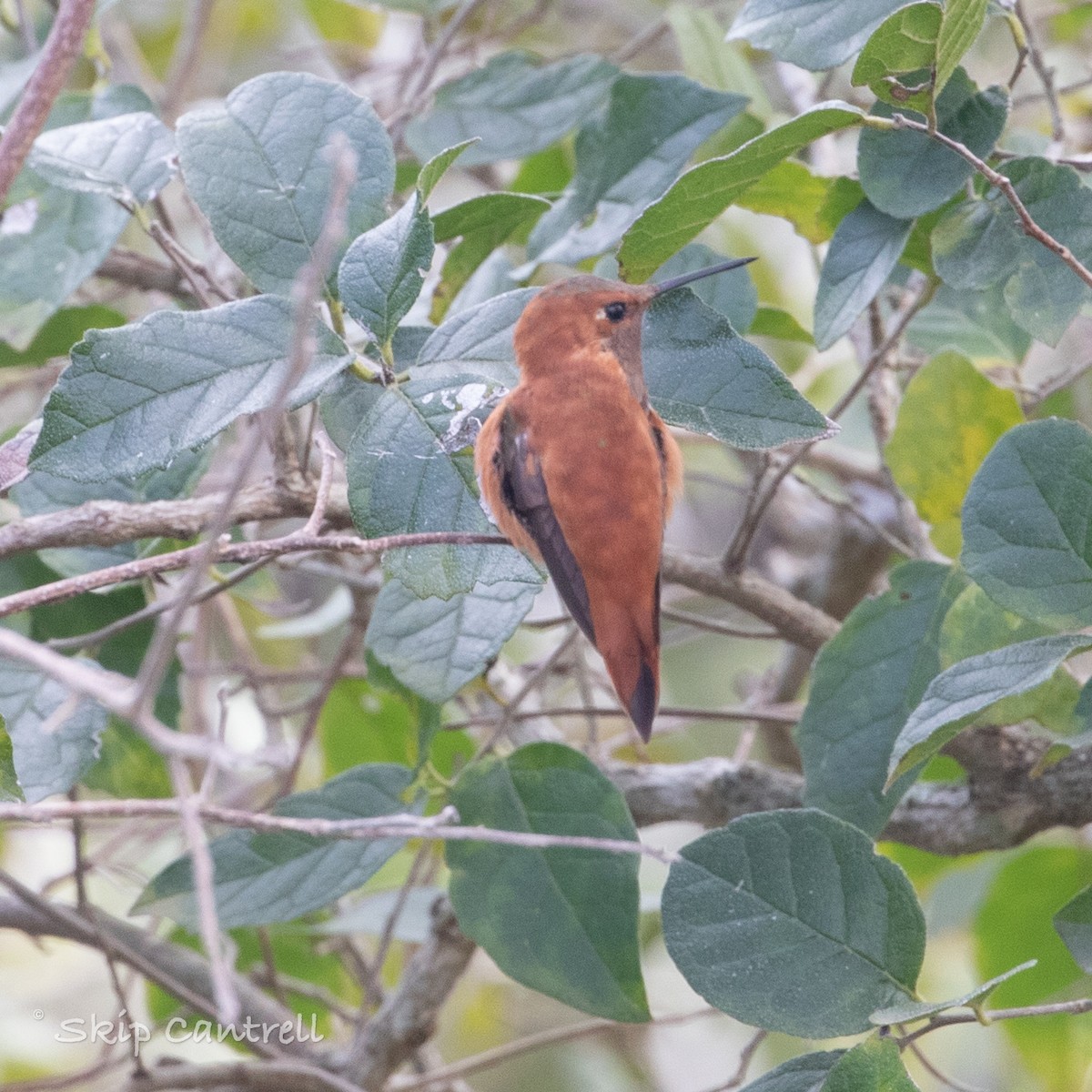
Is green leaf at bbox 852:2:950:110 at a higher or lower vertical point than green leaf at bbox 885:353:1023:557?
higher

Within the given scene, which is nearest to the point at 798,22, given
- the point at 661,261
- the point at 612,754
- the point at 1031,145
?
the point at 661,261

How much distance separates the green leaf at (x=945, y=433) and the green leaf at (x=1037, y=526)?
1.19 ft

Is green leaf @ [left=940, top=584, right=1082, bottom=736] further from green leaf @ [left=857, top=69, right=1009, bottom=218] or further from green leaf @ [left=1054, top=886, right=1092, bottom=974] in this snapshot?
green leaf @ [left=857, top=69, right=1009, bottom=218]

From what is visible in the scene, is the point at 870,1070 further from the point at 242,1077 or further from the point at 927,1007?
the point at 242,1077

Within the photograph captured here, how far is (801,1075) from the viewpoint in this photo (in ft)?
4.09

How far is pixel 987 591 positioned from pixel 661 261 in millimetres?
514

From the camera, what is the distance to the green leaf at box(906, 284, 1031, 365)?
2016mm

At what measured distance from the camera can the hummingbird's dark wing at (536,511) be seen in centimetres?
157

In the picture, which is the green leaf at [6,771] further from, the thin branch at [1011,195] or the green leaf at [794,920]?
the thin branch at [1011,195]

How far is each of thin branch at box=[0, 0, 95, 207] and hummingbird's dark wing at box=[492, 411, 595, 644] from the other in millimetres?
747

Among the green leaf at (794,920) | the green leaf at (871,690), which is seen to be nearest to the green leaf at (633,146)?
the green leaf at (871,690)

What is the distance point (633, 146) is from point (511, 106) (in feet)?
1.10

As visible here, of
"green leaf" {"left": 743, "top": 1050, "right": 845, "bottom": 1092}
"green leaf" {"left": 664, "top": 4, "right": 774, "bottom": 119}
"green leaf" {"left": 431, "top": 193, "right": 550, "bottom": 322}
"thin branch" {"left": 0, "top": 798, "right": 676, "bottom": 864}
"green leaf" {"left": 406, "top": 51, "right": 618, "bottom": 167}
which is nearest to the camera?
"thin branch" {"left": 0, "top": 798, "right": 676, "bottom": 864}

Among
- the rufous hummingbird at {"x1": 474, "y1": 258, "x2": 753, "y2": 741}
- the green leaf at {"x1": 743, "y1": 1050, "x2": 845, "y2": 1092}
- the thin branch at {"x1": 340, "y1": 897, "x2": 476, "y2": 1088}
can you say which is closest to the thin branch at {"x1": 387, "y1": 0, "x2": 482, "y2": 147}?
the rufous hummingbird at {"x1": 474, "y1": 258, "x2": 753, "y2": 741}
